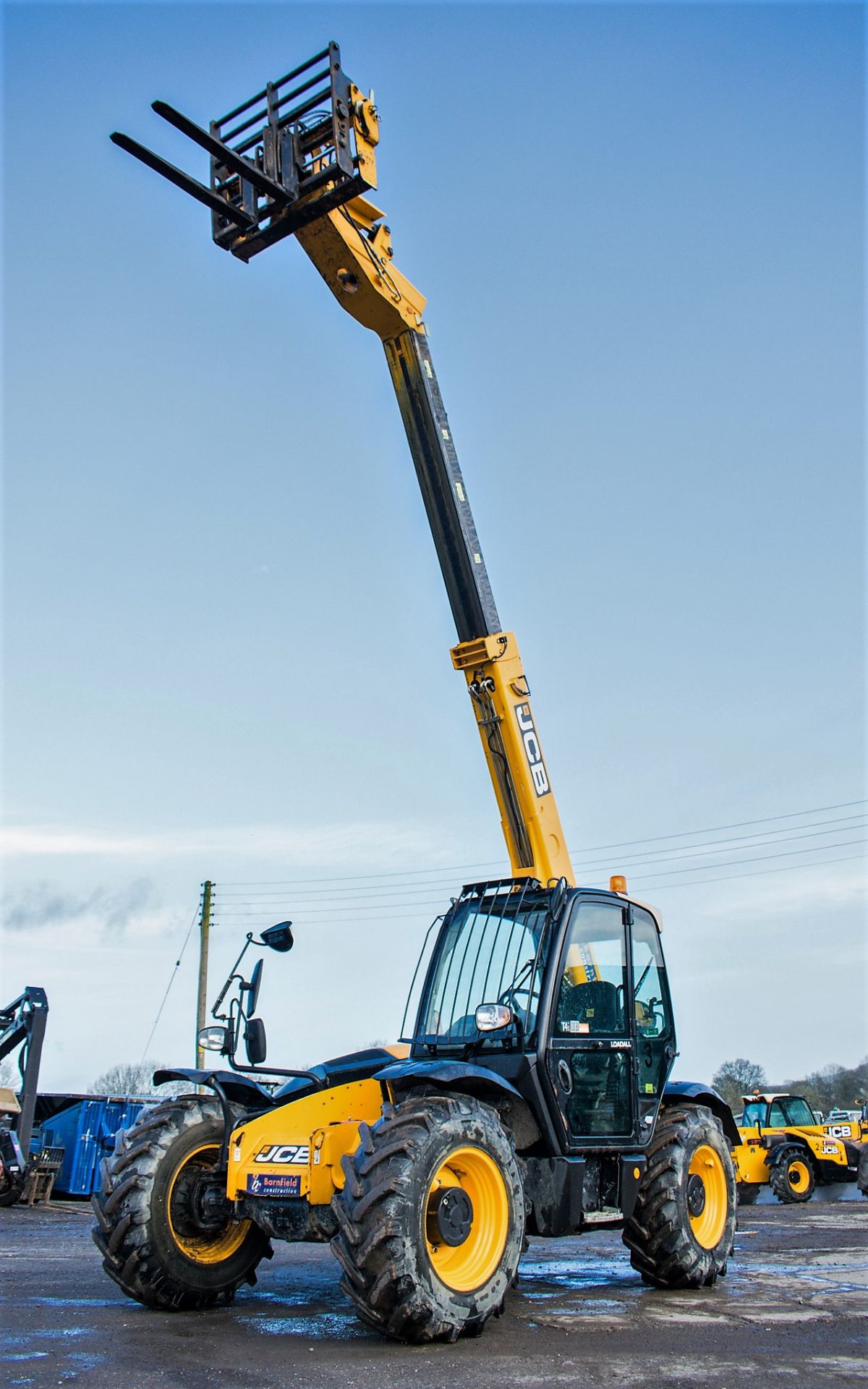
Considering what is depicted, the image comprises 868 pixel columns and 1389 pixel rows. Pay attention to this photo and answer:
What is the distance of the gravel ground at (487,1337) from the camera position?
17.4 ft

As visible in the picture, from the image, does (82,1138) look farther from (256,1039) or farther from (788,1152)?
(256,1039)

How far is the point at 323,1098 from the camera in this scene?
23.4 ft

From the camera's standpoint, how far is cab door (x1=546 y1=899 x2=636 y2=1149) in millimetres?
7586

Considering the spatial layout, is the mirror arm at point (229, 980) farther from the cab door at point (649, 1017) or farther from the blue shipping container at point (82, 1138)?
the blue shipping container at point (82, 1138)

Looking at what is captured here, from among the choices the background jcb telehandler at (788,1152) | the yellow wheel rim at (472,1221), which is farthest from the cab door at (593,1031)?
the background jcb telehandler at (788,1152)

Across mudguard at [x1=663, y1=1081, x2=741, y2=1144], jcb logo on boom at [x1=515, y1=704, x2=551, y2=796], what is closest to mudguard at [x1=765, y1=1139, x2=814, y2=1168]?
mudguard at [x1=663, y1=1081, x2=741, y2=1144]

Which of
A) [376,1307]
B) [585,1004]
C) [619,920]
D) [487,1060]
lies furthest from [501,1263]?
[619,920]

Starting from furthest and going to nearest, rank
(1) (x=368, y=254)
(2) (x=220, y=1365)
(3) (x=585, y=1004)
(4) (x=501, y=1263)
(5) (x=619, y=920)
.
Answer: (1) (x=368, y=254) → (5) (x=619, y=920) → (3) (x=585, y=1004) → (4) (x=501, y=1263) → (2) (x=220, y=1365)

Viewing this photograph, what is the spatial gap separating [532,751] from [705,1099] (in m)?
3.04

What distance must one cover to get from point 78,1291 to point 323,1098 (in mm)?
2794

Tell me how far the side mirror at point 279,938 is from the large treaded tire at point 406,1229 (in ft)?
4.11

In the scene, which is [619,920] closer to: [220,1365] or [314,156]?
[220,1365]

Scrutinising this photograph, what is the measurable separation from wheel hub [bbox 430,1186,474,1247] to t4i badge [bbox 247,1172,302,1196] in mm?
851

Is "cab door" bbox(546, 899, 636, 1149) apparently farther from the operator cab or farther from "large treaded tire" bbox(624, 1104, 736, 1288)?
"large treaded tire" bbox(624, 1104, 736, 1288)
